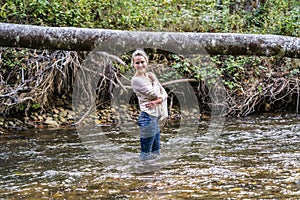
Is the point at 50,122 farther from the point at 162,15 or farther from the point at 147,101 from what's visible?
the point at 162,15

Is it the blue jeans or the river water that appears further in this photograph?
the blue jeans

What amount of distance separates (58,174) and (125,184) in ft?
3.21

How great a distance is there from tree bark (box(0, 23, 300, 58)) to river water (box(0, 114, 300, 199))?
4.20ft

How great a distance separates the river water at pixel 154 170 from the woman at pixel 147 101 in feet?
0.96

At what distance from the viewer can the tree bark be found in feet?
11.0

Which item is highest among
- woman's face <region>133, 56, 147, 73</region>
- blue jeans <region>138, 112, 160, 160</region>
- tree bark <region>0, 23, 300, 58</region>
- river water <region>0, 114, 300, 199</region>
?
tree bark <region>0, 23, 300, 58</region>

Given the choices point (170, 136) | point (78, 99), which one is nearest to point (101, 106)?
point (78, 99)

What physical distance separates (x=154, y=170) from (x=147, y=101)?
883 millimetres

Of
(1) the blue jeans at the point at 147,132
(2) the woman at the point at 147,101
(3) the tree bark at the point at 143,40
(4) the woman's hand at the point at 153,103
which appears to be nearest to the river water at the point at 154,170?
(1) the blue jeans at the point at 147,132

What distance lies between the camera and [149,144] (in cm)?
546

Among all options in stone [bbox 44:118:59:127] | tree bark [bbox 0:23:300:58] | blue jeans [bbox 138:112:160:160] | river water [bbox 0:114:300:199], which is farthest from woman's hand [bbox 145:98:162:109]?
stone [bbox 44:118:59:127]

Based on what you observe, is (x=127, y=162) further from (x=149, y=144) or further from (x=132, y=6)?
(x=132, y=6)

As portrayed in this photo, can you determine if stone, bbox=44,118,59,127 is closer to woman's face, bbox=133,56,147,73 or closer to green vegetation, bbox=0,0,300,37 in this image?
green vegetation, bbox=0,0,300,37

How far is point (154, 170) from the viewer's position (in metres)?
4.95
